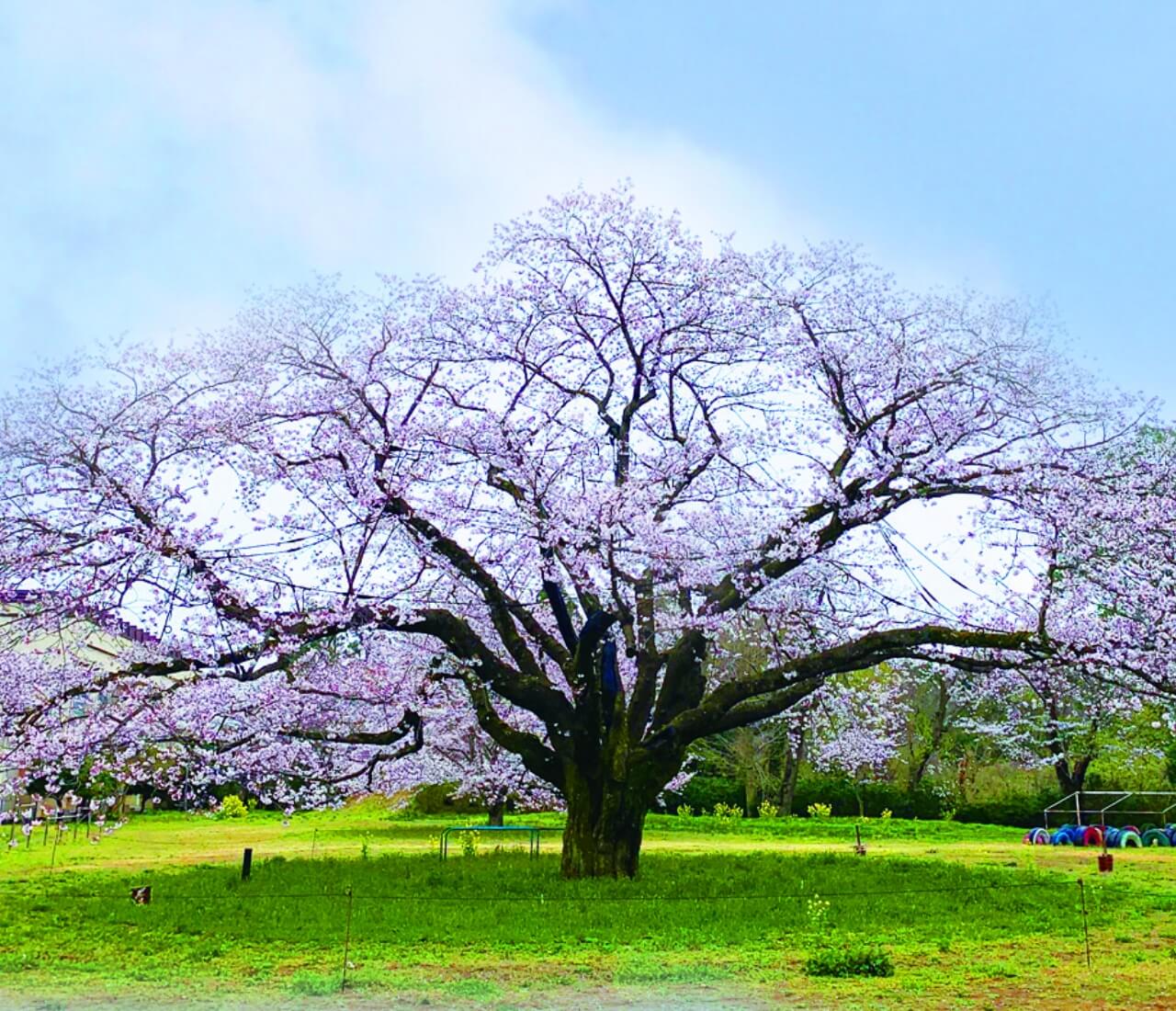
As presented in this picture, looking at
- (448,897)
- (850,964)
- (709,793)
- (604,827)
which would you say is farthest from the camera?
(709,793)

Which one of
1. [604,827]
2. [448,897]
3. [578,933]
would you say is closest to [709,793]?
[604,827]

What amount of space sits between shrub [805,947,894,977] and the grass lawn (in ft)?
0.41

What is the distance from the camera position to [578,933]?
29.2 feet

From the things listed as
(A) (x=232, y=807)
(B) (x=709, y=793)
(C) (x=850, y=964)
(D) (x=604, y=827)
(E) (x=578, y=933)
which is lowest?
(A) (x=232, y=807)

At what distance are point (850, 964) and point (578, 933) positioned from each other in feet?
8.26

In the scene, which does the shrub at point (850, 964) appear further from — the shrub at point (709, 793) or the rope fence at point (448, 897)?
the shrub at point (709, 793)

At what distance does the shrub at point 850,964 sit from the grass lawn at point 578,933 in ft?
0.41

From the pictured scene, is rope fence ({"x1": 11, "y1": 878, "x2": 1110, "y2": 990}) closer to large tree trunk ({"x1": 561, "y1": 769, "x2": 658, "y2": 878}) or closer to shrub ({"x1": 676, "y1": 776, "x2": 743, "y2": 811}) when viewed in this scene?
large tree trunk ({"x1": 561, "y1": 769, "x2": 658, "y2": 878})

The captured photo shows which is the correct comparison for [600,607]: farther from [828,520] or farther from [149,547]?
[149,547]

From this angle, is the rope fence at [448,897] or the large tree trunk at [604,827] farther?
the large tree trunk at [604,827]

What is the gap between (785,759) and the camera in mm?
32375

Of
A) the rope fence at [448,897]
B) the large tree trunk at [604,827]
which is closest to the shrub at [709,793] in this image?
the large tree trunk at [604,827]

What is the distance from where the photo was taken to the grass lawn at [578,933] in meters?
6.61

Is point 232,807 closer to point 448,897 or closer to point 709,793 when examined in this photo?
point 709,793
